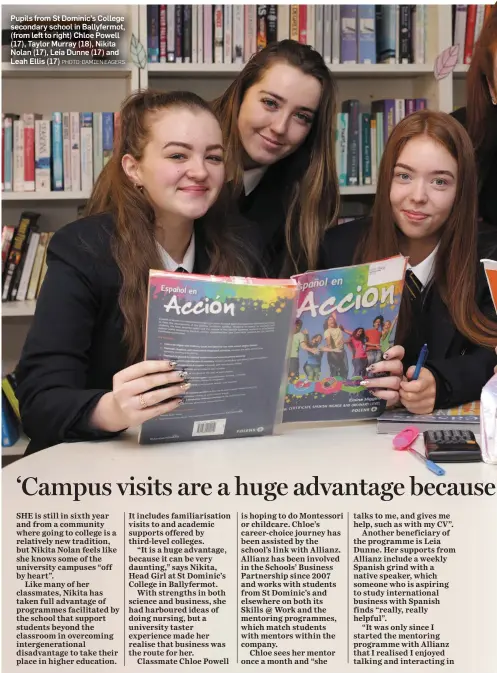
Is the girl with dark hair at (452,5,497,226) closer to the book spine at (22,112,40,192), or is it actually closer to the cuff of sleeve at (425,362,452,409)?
the cuff of sleeve at (425,362,452,409)

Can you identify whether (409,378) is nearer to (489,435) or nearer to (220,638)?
(489,435)

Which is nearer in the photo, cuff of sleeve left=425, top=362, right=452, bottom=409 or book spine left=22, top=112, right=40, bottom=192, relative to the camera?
cuff of sleeve left=425, top=362, right=452, bottom=409

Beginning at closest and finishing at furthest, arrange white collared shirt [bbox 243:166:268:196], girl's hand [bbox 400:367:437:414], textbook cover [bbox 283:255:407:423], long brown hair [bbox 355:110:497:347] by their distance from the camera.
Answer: textbook cover [bbox 283:255:407:423], girl's hand [bbox 400:367:437:414], long brown hair [bbox 355:110:497:347], white collared shirt [bbox 243:166:268:196]

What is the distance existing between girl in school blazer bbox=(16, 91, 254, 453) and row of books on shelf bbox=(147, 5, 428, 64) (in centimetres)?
90

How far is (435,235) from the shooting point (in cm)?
174

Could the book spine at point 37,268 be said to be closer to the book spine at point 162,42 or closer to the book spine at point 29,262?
the book spine at point 29,262

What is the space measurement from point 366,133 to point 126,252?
1318mm

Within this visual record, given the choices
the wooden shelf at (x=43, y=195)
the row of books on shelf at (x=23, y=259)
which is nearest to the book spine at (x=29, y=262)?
the row of books on shelf at (x=23, y=259)

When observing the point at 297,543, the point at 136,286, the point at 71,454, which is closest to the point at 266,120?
the point at 136,286

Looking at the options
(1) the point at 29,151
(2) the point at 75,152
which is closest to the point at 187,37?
(2) the point at 75,152

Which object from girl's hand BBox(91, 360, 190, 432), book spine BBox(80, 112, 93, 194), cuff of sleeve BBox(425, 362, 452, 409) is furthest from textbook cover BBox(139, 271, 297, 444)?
book spine BBox(80, 112, 93, 194)

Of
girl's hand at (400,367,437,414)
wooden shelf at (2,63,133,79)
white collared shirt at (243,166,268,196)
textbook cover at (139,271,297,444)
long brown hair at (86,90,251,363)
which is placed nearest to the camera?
textbook cover at (139,271,297,444)

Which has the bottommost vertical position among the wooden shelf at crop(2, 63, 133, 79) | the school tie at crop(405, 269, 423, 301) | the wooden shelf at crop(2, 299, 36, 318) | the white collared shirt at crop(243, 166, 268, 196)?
the wooden shelf at crop(2, 299, 36, 318)

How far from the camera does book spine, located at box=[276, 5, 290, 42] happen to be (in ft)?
7.98
